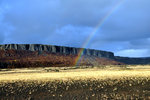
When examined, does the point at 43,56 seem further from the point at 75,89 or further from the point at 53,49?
the point at 75,89

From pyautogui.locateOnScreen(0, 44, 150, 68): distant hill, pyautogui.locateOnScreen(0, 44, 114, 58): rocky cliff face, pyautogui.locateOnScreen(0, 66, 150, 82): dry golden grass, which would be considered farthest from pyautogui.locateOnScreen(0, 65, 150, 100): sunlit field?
pyautogui.locateOnScreen(0, 44, 114, 58): rocky cliff face

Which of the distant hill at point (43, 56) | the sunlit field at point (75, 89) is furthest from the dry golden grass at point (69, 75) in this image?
the distant hill at point (43, 56)

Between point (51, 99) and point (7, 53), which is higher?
point (7, 53)

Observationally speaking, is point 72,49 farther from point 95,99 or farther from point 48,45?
point 95,99

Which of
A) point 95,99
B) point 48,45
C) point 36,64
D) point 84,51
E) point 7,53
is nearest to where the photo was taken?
point 95,99

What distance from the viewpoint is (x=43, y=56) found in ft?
400

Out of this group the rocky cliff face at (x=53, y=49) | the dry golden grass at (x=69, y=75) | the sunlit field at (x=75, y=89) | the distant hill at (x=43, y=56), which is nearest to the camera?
the sunlit field at (x=75, y=89)

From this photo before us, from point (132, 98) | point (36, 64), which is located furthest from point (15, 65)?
point (132, 98)

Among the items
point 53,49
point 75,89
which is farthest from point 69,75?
point 53,49

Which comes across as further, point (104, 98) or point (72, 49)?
point (72, 49)

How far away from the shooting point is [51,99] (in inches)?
525

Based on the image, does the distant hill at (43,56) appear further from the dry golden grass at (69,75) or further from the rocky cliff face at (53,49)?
the dry golden grass at (69,75)

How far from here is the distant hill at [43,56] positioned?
91294 mm

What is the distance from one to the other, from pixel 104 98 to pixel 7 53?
10341 cm
